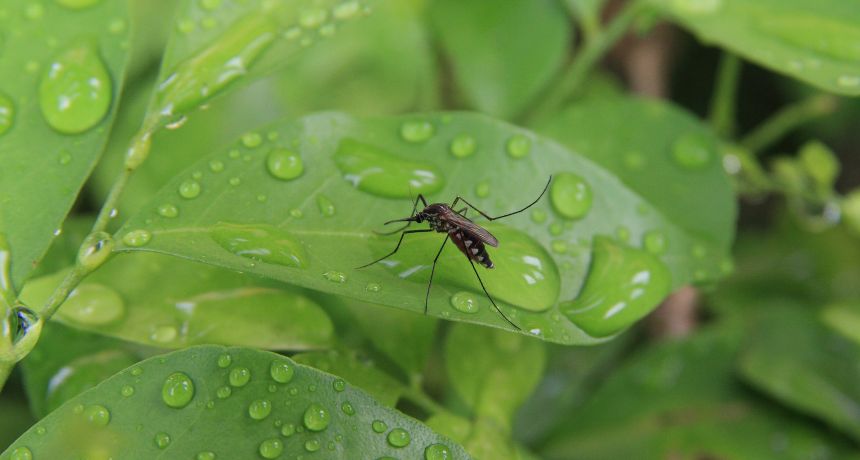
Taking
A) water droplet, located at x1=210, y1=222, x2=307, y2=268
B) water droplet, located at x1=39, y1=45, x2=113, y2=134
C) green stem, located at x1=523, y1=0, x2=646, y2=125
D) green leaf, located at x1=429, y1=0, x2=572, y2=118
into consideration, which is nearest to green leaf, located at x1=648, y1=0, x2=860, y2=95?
green stem, located at x1=523, y1=0, x2=646, y2=125

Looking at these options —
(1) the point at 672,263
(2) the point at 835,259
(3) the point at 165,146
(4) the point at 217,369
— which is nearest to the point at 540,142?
(1) the point at 672,263

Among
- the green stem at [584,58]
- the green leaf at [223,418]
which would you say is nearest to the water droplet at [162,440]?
the green leaf at [223,418]

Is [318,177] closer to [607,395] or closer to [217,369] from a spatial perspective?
[217,369]

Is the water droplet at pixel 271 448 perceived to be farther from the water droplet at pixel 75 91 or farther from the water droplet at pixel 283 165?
the water droplet at pixel 75 91

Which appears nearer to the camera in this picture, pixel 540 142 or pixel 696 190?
pixel 540 142

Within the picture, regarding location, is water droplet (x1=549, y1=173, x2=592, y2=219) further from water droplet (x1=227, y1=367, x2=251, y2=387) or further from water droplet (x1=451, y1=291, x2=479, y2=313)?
water droplet (x1=227, y1=367, x2=251, y2=387)

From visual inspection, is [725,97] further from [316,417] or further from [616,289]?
[316,417]

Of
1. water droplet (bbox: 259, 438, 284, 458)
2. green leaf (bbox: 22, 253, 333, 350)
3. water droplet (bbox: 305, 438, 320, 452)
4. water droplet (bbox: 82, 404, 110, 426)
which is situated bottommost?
green leaf (bbox: 22, 253, 333, 350)
